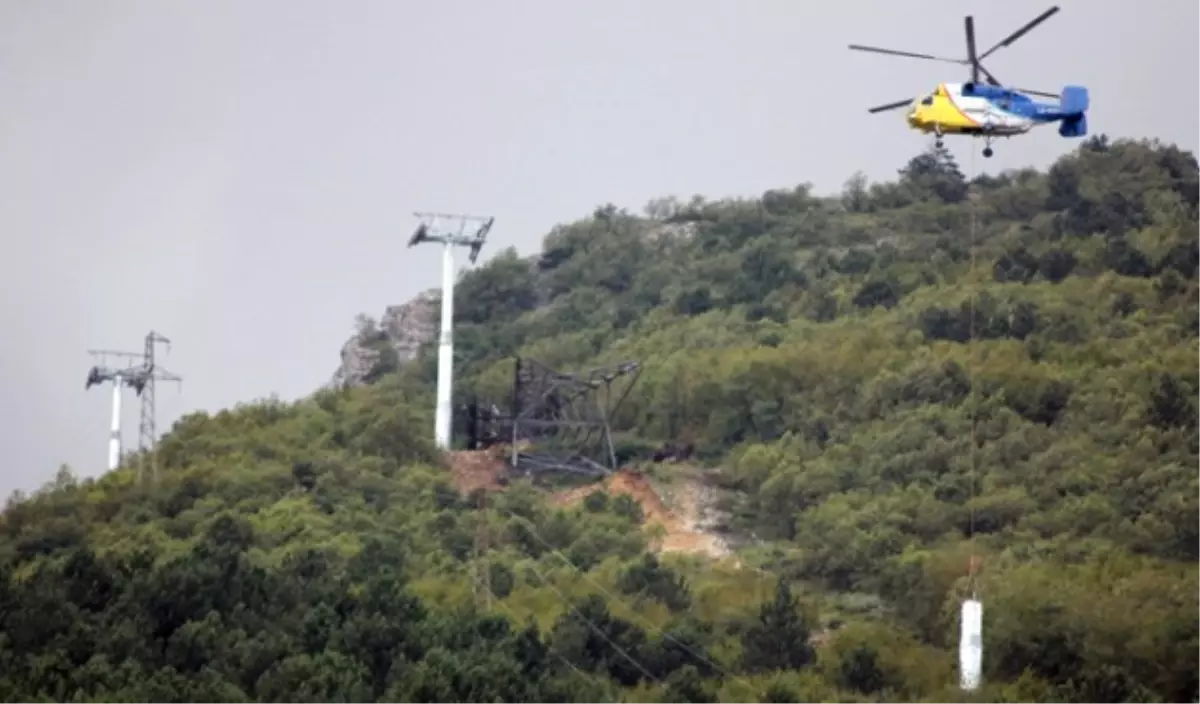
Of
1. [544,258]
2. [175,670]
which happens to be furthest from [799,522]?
[544,258]

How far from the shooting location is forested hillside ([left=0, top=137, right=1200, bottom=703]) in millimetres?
Result: 43625

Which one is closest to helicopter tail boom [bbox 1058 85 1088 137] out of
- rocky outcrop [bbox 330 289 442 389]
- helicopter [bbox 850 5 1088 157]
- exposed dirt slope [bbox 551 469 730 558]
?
helicopter [bbox 850 5 1088 157]

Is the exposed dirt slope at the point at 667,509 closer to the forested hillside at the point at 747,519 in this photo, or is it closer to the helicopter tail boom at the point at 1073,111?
the forested hillside at the point at 747,519

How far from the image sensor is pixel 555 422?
62375 mm

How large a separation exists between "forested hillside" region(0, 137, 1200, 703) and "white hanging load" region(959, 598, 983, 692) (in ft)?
2.37

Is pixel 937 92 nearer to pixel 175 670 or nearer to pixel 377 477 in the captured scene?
pixel 175 670

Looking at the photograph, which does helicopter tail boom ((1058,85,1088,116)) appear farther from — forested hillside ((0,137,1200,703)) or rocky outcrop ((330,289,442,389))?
rocky outcrop ((330,289,442,389))

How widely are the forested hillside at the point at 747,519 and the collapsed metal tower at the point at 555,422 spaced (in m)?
1.99

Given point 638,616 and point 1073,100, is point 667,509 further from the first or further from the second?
point 1073,100

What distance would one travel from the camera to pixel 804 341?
7712 cm

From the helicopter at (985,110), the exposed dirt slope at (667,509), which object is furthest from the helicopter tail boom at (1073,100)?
the exposed dirt slope at (667,509)

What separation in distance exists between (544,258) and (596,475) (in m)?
40.4

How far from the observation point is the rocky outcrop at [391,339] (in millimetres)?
94250

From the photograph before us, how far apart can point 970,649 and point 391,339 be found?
55924 millimetres
